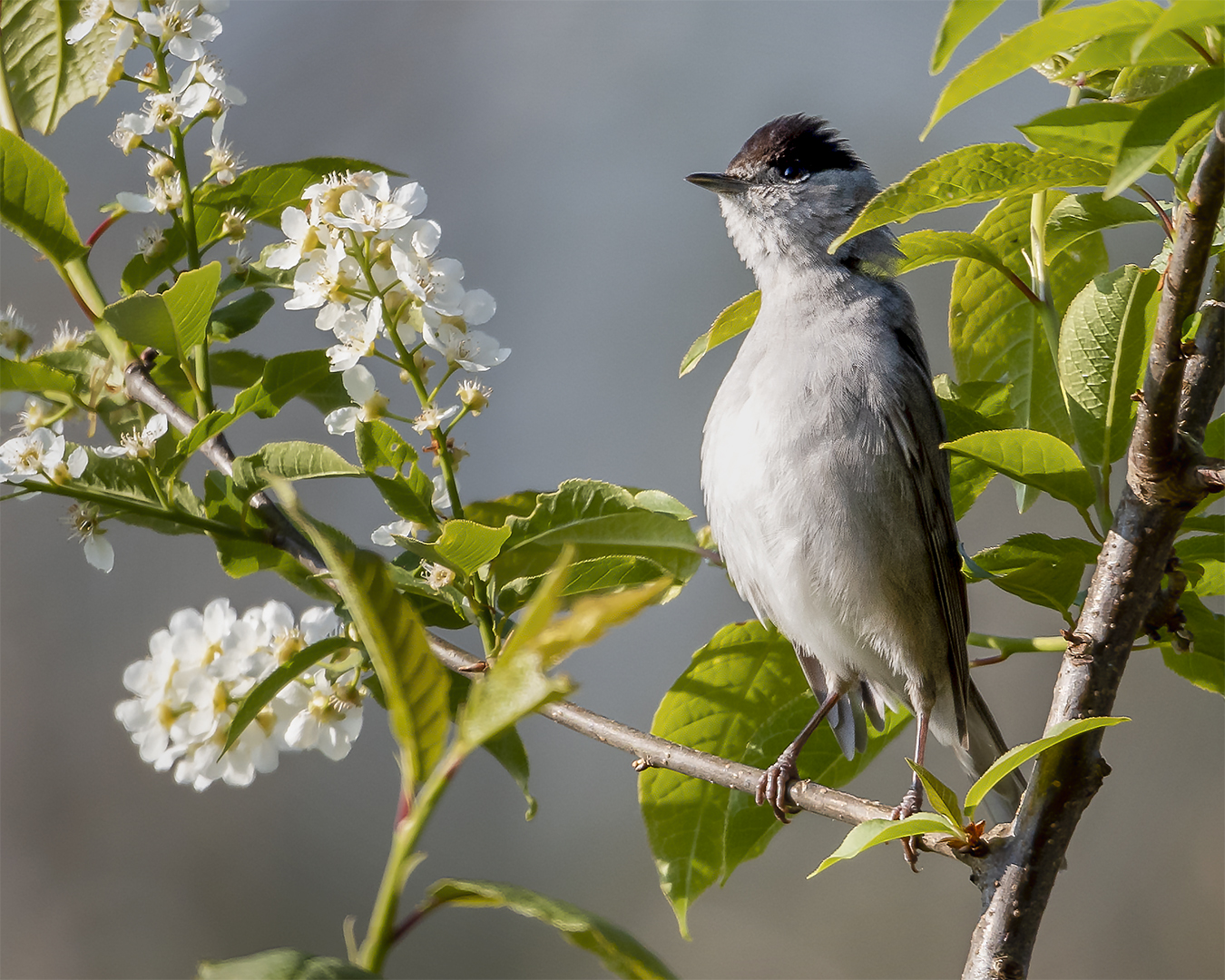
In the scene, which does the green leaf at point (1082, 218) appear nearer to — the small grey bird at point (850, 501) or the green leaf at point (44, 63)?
the small grey bird at point (850, 501)

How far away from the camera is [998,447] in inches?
54.3

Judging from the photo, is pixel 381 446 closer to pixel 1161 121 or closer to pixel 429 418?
pixel 429 418

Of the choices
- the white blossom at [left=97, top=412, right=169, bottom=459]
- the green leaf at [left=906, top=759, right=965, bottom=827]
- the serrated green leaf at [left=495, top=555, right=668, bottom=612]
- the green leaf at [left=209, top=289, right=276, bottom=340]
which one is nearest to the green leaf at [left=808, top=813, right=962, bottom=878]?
the green leaf at [left=906, top=759, right=965, bottom=827]

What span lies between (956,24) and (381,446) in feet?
2.88

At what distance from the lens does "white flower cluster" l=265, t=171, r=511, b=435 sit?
1.49m

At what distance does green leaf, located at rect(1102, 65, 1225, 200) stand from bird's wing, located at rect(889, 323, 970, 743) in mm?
1492

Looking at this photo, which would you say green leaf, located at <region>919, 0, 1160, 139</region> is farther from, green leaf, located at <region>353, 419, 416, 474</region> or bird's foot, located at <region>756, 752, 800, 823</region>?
bird's foot, located at <region>756, 752, 800, 823</region>

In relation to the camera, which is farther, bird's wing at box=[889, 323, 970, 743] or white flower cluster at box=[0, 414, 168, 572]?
bird's wing at box=[889, 323, 970, 743]

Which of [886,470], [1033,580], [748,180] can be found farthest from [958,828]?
[748,180]

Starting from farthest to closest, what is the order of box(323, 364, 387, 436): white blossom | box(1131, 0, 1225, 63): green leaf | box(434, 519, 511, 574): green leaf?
box(323, 364, 387, 436): white blossom, box(434, 519, 511, 574): green leaf, box(1131, 0, 1225, 63): green leaf

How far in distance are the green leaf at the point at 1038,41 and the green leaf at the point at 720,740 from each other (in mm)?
1034

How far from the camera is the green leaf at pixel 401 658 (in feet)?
2.31

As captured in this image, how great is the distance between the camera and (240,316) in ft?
5.84

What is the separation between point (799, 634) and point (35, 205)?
1.82 m
